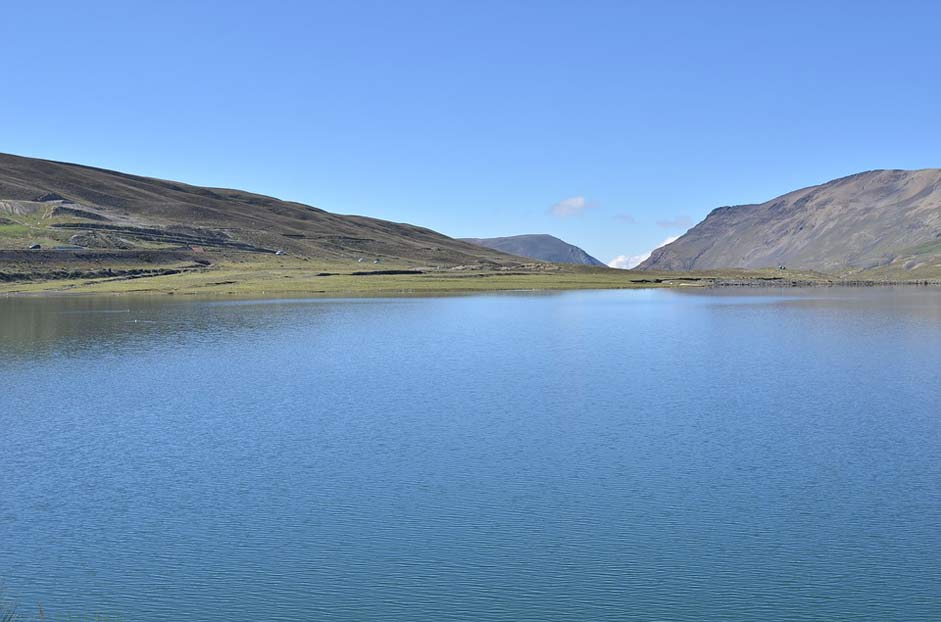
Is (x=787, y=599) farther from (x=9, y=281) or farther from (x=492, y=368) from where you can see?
(x=9, y=281)

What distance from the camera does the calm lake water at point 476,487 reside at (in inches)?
944

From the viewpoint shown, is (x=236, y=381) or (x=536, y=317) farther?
(x=536, y=317)

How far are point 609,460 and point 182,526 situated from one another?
58.7ft

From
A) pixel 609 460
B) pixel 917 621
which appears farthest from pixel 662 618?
pixel 609 460

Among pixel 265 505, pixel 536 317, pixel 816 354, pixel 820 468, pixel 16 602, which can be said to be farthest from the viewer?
pixel 536 317

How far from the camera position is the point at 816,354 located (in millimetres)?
76688

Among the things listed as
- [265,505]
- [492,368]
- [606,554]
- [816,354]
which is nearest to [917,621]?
[606,554]

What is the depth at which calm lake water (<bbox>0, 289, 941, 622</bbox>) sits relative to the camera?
944 inches

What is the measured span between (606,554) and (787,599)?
546 cm

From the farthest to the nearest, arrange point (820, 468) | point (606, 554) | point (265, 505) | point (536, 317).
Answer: point (536, 317)
point (820, 468)
point (265, 505)
point (606, 554)

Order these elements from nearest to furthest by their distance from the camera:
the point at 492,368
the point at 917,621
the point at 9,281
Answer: the point at 917,621, the point at 492,368, the point at 9,281

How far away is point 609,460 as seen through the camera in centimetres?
3772

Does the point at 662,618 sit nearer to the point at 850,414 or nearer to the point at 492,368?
the point at 850,414

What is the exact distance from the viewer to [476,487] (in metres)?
33.7
